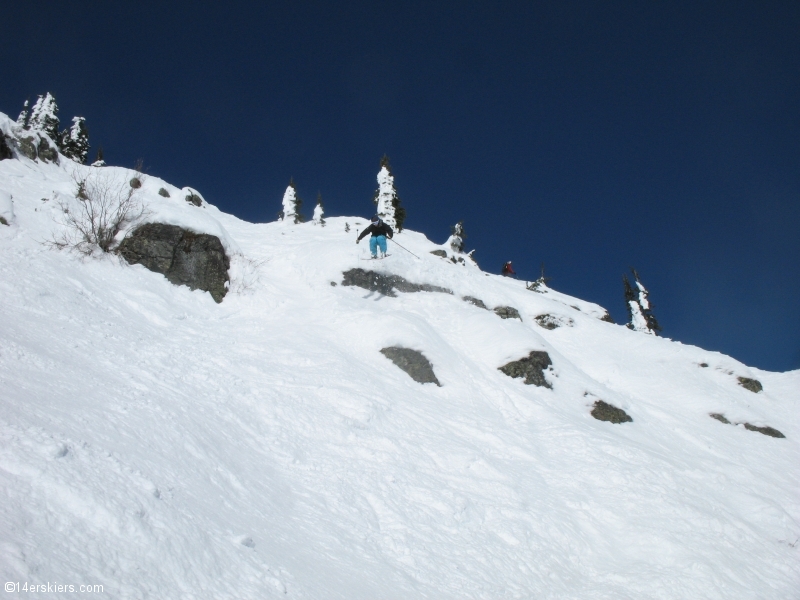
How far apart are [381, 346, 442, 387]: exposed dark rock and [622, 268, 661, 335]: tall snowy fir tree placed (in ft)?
134

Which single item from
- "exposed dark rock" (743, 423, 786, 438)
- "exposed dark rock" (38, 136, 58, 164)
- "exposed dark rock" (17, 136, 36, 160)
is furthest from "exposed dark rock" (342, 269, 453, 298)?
"exposed dark rock" (38, 136, 58, 164)

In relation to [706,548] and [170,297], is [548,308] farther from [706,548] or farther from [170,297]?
[170,297]

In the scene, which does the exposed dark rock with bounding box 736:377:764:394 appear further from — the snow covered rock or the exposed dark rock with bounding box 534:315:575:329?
the snow covered rock

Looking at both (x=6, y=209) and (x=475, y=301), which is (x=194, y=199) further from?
(x=475, y=301)

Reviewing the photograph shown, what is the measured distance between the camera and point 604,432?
13.0 m

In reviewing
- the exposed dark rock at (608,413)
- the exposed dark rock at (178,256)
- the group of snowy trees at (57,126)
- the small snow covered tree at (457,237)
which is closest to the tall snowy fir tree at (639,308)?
the small snow covered tree at (457,237)

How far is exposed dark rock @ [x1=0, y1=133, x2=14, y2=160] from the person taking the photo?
60.1ft

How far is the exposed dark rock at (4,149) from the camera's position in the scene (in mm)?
18309

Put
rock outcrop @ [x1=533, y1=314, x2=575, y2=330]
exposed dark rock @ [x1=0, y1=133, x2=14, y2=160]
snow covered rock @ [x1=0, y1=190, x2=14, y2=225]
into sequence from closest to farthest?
snow covered rock @ [x1=0, y1=190, x2=14, y2=225] < exposed dark rock @ [x1=0, y1=133, x2=14, y2=160] < rock outcrop @ [x1=533, y1=314, x2=575, y2=330]

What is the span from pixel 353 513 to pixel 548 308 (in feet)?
66.6

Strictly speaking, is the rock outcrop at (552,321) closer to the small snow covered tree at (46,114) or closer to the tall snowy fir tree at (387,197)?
the tall snowy fir tree at (387,197)

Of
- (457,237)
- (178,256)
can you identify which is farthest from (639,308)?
(178,256)

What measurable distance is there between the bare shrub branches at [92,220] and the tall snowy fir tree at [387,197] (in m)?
30.0

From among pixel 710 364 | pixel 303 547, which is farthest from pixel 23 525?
pixel 710 364
